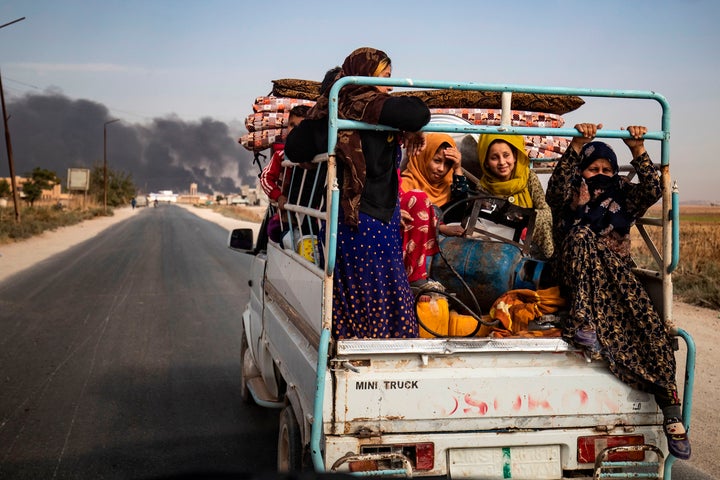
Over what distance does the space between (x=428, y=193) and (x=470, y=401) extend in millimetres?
2028

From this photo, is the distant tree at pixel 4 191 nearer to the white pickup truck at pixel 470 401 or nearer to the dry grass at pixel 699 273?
the dry grass at pixel 699 273

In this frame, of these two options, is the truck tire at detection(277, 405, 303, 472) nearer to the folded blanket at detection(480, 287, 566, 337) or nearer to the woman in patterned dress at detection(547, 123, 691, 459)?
the folded blanket at detection(480, 287, 566, 337)

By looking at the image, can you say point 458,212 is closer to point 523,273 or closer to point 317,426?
point 523,273

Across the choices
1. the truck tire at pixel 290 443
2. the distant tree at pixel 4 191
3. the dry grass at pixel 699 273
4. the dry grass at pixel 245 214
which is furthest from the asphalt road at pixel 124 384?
the distant tree at pixel 4 191

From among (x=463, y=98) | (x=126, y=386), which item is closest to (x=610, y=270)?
(x=463, y=98)

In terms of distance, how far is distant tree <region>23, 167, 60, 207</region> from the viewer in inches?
2879

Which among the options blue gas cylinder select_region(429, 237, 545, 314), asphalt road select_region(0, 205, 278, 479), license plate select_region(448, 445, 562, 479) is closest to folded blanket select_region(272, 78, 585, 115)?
blue gas cylinder select_region(429, 237, 545, 314)

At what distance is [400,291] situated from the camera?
327cm

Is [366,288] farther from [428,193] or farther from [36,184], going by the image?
[36,184]

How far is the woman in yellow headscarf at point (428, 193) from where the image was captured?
3.95m

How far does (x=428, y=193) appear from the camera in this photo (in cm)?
470

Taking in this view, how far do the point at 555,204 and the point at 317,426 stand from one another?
1.86 m

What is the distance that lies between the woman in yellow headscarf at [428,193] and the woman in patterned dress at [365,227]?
0.60 meters

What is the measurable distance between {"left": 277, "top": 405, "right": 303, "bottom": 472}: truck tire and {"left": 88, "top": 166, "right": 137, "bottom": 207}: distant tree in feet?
272
